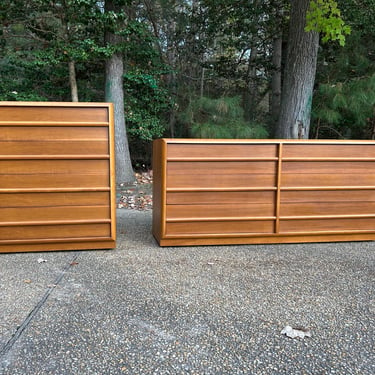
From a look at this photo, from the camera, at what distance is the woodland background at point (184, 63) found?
6.75 meters

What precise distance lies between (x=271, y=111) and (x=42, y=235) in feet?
24.2

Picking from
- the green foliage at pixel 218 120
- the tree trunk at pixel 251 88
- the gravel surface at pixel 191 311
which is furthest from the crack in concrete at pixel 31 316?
the tree trunk at pixel 251 88

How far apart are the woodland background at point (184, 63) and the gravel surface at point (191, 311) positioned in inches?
165

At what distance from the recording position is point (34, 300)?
7.72ft

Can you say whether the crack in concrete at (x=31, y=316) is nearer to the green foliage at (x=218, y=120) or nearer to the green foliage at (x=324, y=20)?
the green foliage at (x=218, y=120)

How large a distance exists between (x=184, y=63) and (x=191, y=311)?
875 cm

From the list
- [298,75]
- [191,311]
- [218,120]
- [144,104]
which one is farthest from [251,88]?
[191,311]

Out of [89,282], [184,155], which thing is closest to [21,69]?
[184,155]

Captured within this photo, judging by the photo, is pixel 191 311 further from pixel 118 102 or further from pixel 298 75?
pixel 118 102

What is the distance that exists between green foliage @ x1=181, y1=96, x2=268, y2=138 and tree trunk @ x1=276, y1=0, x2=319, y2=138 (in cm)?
97

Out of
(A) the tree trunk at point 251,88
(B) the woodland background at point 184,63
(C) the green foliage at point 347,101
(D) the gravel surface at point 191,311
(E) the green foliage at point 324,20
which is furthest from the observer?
(A) the tree trunk at point 251,88

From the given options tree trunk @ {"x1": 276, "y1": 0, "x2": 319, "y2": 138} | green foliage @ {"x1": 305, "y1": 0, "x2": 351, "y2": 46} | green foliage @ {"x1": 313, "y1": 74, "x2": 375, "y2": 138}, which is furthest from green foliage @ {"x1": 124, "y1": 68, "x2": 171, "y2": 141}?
green foliage @ {"x1": 305, "y1": 0, "x2": 351, "y2": 46}

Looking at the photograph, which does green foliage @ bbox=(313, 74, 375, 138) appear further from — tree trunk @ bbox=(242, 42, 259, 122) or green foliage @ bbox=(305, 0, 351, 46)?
tree trunk @ bbox=(242, 42, 259, 122)

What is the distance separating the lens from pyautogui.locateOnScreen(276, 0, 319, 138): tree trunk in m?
5.90
